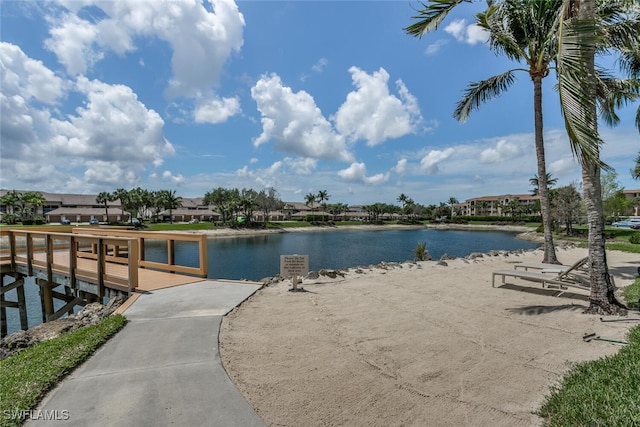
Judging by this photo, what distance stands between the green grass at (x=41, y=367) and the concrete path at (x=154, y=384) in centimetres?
11

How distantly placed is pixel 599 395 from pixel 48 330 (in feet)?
24.4

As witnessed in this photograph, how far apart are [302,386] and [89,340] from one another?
2887 mm

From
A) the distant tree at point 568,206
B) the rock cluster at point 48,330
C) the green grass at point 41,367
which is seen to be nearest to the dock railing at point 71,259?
the rock cluster at point 48,330

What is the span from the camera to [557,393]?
3.15 metres

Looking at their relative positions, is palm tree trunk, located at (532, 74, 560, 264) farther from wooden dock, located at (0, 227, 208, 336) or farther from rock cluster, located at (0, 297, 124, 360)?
rock cluster, located at (0, 297, 124, 360)

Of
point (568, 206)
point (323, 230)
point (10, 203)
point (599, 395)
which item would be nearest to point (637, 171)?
point (568, 206)

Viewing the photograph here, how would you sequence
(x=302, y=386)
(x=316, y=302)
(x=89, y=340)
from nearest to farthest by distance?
(x=302, y=386) < (x=89, y=340) < (x=316, y=302)

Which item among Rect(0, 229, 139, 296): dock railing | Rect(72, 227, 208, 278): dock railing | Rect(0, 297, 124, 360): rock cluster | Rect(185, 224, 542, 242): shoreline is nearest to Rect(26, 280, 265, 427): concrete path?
Rect(0, 297, 124, 360): rock cluster

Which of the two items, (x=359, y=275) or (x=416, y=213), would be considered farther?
(x=416, y=213)

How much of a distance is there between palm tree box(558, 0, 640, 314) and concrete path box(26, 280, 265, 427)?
5072 millimetres

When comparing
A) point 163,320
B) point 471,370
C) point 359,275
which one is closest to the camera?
point 471,370

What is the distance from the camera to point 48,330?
5.52m

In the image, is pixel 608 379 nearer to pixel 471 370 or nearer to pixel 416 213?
pixel 471 370

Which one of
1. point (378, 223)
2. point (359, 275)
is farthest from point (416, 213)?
point (359, 275)
